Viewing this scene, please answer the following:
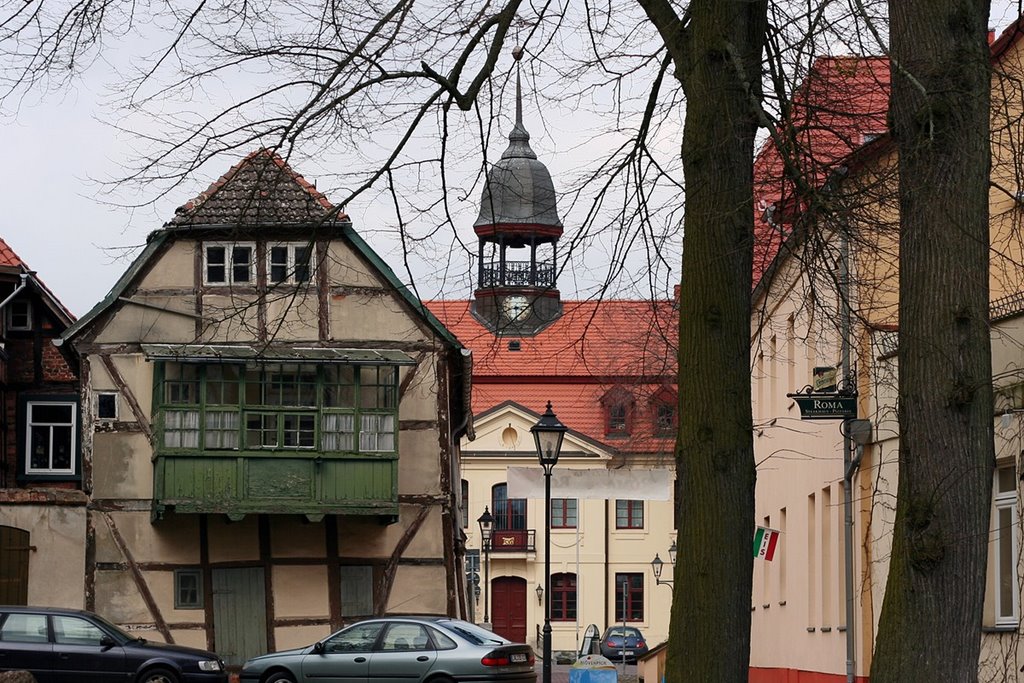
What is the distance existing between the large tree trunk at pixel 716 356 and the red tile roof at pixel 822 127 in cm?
32

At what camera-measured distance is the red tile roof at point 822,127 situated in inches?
411

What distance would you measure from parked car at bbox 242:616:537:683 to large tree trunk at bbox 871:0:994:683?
1421cm

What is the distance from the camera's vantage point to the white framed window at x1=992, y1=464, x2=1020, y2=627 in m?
15.7

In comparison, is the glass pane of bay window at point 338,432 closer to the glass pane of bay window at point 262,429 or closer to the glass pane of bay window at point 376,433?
the glass pane of bay window at point 376,433

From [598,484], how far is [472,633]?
2.83 meters

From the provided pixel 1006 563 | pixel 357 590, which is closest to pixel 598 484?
pixel 1006 563

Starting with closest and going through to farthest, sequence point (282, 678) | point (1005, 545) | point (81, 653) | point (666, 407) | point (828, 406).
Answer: point (1005, 545) < point (666, 407) < point (828, 406) < point (81, 653) < point (282, 678)

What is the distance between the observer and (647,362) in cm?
1388

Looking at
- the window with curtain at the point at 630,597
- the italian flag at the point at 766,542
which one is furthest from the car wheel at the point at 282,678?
the window with curtain at the point at 630,597

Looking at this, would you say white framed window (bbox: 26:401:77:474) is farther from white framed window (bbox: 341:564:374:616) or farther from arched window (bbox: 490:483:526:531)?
arched window (bbox: 490:483:526:531)

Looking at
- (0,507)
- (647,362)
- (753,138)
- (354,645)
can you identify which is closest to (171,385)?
(0,507)

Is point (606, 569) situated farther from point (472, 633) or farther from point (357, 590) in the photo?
point (472, 633)

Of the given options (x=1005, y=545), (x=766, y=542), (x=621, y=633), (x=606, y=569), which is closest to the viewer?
(x=1005, y=545)

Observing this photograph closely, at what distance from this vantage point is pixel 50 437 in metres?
37.4
